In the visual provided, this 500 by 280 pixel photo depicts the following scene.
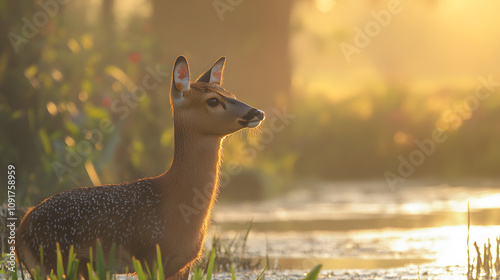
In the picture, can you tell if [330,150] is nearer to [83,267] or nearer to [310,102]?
[310,102]

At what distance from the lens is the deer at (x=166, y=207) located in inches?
201

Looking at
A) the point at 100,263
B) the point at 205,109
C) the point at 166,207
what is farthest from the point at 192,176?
the point at 100,263

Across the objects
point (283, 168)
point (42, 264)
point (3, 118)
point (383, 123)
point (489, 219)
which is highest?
point (383, 123)

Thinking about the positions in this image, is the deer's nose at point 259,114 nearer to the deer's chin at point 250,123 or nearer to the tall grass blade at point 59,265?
the deer's chin at point 250,123

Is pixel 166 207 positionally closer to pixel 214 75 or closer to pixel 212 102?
pixel 212 102

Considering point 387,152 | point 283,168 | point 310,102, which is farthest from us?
point 310,102

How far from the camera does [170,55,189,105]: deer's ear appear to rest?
5168mm

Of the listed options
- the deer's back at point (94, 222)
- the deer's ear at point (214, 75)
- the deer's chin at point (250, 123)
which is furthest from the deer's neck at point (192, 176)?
the deer's ear at point (214, 75)

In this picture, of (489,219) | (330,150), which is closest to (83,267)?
(489,219)

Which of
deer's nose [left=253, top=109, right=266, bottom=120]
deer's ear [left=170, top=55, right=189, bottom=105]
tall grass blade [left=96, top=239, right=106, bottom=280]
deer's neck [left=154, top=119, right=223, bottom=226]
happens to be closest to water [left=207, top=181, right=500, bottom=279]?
deer's neck [left=154, top=119, right=223, bottom=226]

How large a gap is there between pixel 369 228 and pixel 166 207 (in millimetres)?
6235

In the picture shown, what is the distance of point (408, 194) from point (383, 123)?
5.68 meters

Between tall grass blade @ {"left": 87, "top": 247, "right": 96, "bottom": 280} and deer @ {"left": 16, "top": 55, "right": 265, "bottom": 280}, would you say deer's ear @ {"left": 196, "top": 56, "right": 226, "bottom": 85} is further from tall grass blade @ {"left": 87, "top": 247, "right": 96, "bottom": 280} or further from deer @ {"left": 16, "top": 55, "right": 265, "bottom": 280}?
tall grass blade @ {"left": 87, "top": 247, "right": 96, "bottom": 280}

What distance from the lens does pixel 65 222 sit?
512cm
